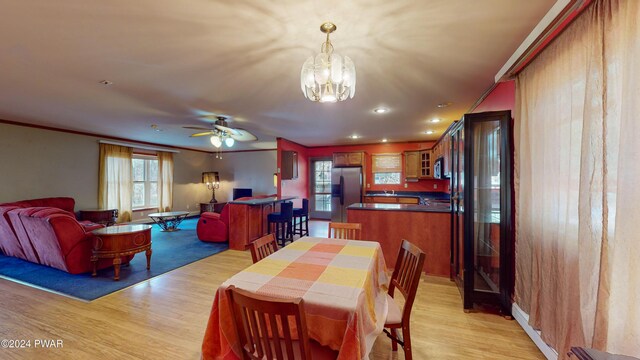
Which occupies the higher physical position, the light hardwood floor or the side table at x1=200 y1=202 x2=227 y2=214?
the side table at x1=200 y1=202 x2=227 y2=214

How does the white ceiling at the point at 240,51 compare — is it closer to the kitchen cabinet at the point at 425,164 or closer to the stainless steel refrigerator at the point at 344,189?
the kitchen cabinet at the point at 425,164

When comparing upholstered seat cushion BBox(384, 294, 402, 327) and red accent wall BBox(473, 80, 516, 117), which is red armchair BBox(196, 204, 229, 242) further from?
red accent wall BBox(473, 80, 516, 117)

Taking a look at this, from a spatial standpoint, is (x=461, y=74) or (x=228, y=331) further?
(x=461, y=74)

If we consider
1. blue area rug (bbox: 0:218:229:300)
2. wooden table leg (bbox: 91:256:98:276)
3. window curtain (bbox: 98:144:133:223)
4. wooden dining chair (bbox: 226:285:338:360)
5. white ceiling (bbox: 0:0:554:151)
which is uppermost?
white ceiling (bbox: 0:0:554:151)

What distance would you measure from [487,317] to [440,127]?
3.81 metres

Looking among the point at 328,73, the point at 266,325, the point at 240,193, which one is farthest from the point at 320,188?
the point at 266,325

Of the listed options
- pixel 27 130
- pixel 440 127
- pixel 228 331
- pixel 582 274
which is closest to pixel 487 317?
pixel 582 274

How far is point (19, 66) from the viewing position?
7.79 ft

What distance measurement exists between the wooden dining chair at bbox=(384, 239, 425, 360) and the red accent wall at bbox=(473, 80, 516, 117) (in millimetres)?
1814

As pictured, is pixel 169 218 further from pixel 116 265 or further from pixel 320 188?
pixel 320 188

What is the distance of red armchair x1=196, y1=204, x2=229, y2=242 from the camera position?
507 cm

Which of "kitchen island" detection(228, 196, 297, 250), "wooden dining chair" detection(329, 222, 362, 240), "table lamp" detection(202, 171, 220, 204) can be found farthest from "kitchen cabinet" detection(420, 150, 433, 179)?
"table lamp" detection(202, 171, 220, 204)

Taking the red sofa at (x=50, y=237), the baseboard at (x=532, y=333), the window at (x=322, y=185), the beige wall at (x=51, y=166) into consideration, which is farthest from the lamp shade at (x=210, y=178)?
the baseboard at (x=532, y=333)

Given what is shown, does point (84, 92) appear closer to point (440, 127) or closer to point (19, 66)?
point (19, 66)
